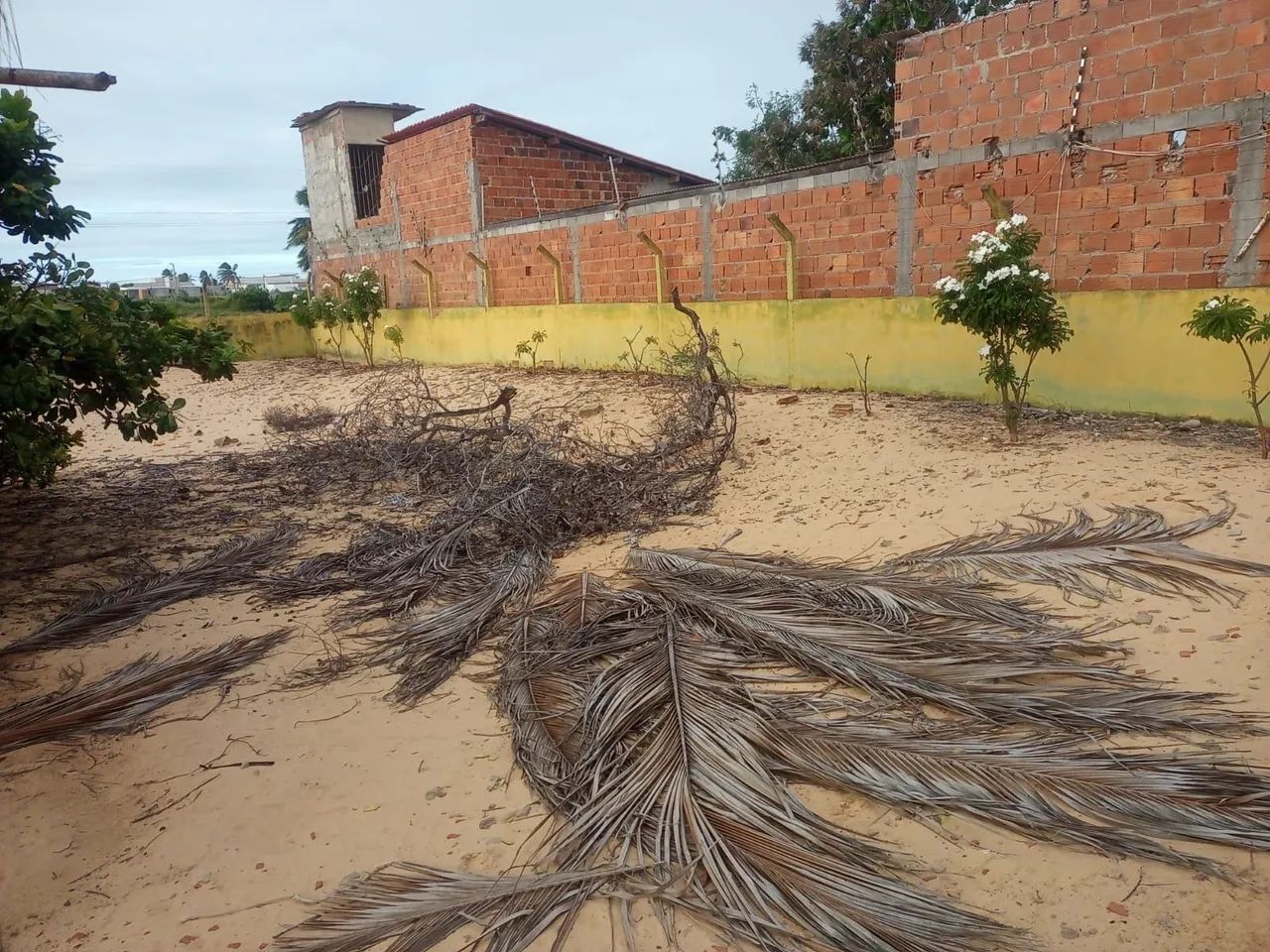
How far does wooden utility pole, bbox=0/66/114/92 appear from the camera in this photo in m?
3.54

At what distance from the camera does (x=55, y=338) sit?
4.61 m

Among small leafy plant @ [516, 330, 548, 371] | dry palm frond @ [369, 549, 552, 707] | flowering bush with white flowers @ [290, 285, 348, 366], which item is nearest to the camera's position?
dry palm frond @ [369, 549, 552, 707]

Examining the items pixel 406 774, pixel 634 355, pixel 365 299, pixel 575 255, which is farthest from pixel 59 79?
pixel 365 299

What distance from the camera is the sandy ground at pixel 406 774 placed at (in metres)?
2.31

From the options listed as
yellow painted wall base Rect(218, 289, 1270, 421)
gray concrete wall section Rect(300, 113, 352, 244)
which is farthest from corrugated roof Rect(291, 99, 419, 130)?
yellow painted wall base Rect(218, 289, 1270, 421)

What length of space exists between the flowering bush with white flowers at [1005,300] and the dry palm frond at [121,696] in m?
5.15

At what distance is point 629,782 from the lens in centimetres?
281

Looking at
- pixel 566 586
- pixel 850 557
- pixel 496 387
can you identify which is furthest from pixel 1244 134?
pixel 496 387

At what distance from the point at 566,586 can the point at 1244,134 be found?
5.75 m

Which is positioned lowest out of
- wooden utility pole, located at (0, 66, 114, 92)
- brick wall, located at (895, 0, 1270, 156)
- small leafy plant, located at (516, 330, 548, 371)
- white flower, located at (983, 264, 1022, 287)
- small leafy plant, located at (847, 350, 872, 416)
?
small leafy plant, located at (847, 350, 872, 416)

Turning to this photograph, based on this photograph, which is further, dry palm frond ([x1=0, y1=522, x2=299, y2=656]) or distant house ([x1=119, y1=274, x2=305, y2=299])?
distant house ([x1=119, y1=274, x2=305, y2=299])

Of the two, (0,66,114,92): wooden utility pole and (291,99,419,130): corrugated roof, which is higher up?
(291,99,419,130): corrugated roof

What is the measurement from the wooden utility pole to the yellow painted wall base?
22.0 feet

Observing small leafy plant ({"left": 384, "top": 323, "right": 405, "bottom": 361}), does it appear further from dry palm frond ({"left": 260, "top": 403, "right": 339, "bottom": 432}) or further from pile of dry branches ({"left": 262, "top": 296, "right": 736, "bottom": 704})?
pile of dry branches ({"left": 262, "top": 296, "right": 736, "bottom": 704})
